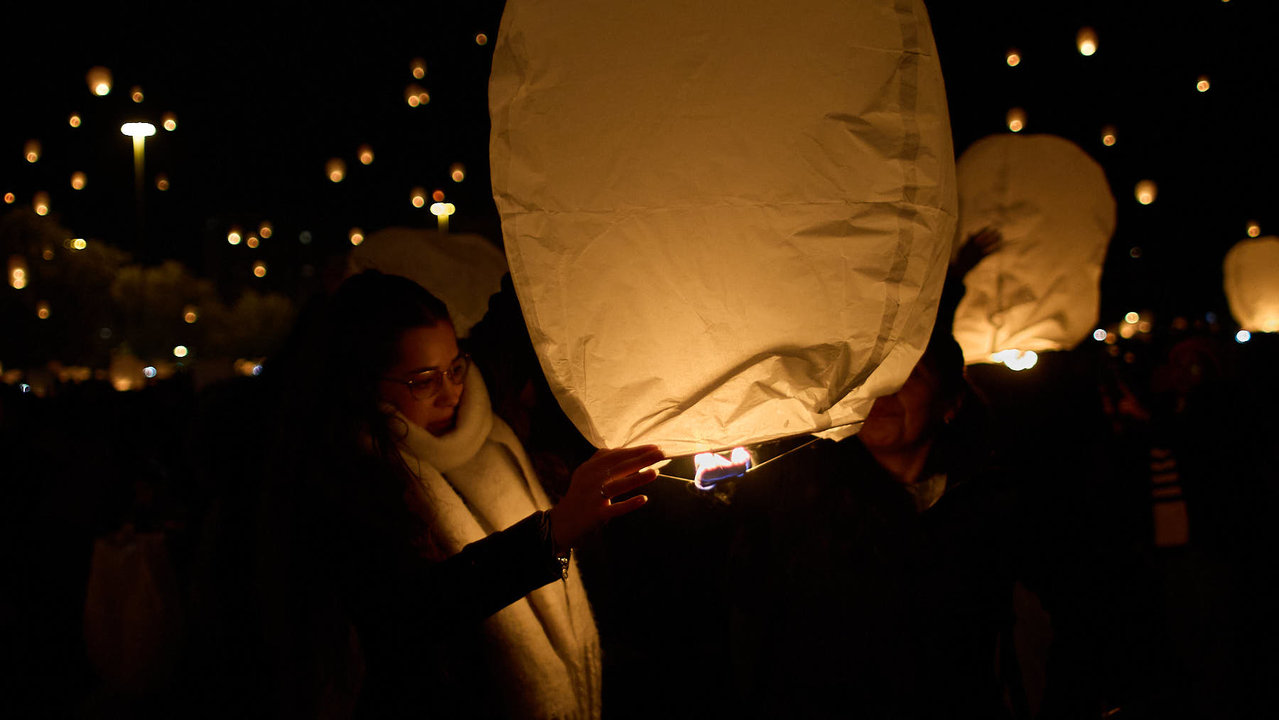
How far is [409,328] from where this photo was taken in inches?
77.4

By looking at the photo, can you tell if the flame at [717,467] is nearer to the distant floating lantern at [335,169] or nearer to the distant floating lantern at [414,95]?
the distant floating lantern at [414,95]

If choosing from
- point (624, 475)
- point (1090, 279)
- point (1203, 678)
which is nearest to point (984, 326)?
point (1090, 279)

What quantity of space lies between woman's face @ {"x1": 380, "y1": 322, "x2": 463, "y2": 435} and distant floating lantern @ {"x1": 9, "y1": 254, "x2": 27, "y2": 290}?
1825 cm

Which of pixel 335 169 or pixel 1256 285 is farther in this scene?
pixel 335 169

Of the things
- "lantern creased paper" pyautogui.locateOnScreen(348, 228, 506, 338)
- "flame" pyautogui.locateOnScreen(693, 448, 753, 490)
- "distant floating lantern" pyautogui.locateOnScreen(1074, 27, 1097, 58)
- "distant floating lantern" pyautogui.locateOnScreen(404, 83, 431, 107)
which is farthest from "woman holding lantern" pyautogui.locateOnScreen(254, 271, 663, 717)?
"distant floating lantern" pyautogui.locateOnScreen(1074, 27, 1097, 58)

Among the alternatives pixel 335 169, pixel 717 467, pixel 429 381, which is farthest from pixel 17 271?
pixel 717 467

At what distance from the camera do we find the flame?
1.24m

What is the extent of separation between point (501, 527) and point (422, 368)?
1.62ft

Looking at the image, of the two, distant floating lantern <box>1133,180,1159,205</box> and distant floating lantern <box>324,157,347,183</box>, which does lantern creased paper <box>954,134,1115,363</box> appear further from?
distant floating lantern <box>1133,180,1159,205</box>

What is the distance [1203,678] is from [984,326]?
9.65 ft

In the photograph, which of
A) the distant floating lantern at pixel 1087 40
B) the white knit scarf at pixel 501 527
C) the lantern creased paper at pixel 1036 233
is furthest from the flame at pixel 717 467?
the distant floating lantern at pixel 1087 40

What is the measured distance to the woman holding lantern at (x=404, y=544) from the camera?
5.38ft

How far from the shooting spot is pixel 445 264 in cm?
277

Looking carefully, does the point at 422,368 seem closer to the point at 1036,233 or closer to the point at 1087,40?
the point at 1036,233
